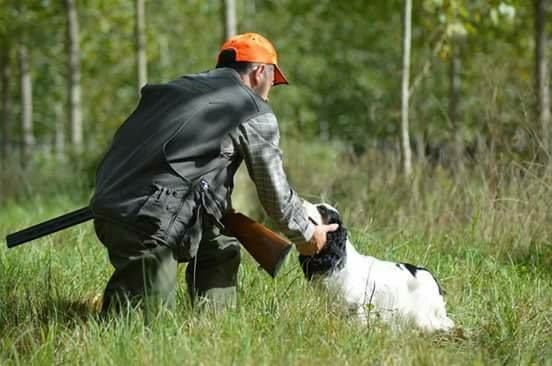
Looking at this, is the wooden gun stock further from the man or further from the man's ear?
the man's ear

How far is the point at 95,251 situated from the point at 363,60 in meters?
22.5

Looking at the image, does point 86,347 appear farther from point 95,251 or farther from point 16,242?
point 95,251

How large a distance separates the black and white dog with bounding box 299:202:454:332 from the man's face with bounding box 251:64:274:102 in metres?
0.72

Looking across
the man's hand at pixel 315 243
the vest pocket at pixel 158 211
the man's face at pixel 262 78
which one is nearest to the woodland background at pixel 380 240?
the man's hand at pixel 315 243

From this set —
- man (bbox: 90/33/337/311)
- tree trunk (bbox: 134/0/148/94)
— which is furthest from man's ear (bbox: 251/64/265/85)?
tree trunk (bbox: 134/0/148/94)

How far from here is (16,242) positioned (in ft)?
17.2

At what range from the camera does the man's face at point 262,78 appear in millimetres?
5281

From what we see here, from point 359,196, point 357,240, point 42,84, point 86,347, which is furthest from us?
point 42,84

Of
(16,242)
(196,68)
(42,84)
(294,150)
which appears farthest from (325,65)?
(16,242)

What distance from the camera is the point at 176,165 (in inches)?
195

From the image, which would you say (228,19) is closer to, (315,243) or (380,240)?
(380,240)

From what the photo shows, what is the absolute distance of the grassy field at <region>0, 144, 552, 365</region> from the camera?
15.4 feet

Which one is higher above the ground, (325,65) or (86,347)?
(86,347)

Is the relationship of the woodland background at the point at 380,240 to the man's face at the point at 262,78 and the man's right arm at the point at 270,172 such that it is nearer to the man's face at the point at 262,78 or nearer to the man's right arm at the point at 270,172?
the man's right arm at the point at 270,172
